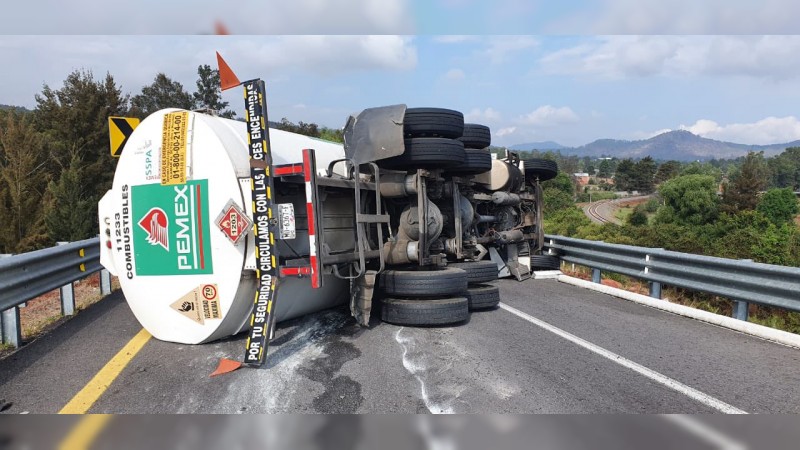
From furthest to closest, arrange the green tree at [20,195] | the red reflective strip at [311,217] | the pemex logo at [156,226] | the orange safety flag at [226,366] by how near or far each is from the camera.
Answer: the green tree at [20,195]
the pemex logo at [156,226]
the red reflective strip at [311,217]
the orange safety flag at [226,366]

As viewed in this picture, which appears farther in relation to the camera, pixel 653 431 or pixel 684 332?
pixel 684 332

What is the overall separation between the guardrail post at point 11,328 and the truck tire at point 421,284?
3242 mm

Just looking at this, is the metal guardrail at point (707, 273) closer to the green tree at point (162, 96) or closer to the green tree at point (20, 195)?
the green tree at point (20, 195)

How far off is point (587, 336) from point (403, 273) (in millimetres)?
1897

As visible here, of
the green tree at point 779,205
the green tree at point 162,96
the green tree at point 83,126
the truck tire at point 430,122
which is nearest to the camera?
the truck tire at point 430,122

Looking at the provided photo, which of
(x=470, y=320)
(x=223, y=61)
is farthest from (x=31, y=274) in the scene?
(x=470, y=320)

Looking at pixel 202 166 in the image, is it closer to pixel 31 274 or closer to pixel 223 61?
pixel 223 61

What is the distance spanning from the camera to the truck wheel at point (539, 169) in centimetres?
968

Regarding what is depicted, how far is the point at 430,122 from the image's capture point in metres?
5.89

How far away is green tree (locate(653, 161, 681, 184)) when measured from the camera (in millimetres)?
110000

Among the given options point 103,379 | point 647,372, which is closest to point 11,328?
point 103,379

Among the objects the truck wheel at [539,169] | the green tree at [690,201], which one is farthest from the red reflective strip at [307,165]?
the green tree at [690,201]

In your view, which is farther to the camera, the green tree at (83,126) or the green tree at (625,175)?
the green tree at (625,175)

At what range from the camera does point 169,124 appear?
4.41 meters
